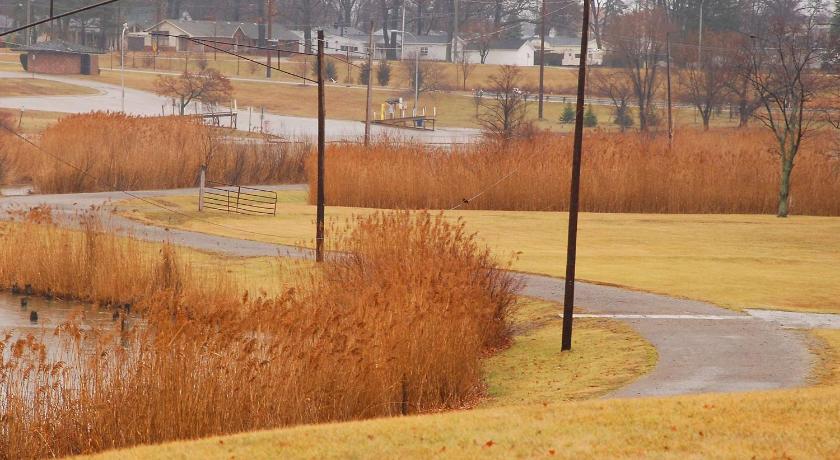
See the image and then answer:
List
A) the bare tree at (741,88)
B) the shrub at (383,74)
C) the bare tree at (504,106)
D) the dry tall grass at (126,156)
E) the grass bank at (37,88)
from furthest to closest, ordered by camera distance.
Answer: the shrub at (383,74) → the grass bank at (37,88) → the bare tree at (741,88) → the bare tree at (504,106) → the dry tall grass at (126,156)

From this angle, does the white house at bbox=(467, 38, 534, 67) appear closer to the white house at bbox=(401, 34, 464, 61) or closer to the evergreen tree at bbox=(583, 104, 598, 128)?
the white house at bbox=(401, 34, 464, 61)

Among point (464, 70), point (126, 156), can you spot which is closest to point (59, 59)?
point (464, 70)

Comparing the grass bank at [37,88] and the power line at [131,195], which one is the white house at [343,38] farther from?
the power line at [131,195]

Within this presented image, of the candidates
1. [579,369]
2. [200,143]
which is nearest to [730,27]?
[200,143]

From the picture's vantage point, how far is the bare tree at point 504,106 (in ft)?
197

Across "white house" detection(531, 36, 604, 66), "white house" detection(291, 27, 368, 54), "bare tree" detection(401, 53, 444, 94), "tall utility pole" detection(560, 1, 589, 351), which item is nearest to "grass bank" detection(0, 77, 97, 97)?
"bare tree" detection(401, 53, 444, 94)

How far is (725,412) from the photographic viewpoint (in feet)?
41.8

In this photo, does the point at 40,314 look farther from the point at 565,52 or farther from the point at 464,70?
the point at 565,52

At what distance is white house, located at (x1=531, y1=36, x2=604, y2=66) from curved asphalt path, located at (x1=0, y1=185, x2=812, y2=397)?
94.1 metres

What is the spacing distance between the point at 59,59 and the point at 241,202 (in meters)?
57.8

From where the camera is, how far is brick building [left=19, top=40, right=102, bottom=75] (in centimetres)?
9812

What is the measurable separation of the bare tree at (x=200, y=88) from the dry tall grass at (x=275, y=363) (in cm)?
6089

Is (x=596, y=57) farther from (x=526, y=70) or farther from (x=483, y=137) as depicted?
(x=483, y=137)

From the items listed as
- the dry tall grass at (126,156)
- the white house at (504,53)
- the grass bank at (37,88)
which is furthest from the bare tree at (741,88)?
the grass bank at (37,88)
